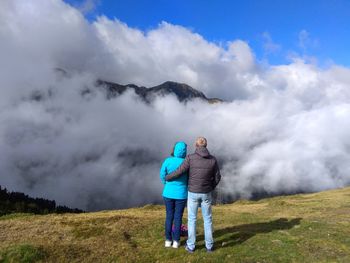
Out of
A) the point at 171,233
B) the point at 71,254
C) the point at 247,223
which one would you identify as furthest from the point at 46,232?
the point at 247,223

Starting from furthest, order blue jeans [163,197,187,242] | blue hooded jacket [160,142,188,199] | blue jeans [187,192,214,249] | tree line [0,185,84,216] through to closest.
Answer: tree line [0,185,84,216] < blue jeans [163,197,187,242] < blue hooded jacket [160,142,188,199] < blue jeans [187,192,214,249]

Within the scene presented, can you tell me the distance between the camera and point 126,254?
1808cm

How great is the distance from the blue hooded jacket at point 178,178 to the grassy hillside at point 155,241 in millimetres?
2505

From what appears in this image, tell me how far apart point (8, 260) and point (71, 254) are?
7.95 feet

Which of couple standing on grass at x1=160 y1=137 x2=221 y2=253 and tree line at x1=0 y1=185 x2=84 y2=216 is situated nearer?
couple standing on grass at x1=160 y1=137 x2=221 y2=253

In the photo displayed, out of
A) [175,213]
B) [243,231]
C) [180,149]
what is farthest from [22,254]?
[243,231]

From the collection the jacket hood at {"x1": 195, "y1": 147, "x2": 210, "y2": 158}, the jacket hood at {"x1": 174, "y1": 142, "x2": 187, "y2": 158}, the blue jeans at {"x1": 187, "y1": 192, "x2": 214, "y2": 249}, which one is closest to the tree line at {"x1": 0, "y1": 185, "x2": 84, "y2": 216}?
the blue jeans at {"x1": 187, "y1": 192, "x2": 214, "y2": 249}

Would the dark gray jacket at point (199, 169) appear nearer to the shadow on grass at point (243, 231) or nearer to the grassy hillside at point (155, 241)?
the grassy hillside at point (155, 241)

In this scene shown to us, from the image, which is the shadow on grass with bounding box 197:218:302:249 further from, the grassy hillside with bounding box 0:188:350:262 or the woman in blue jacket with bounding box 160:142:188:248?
the woman in blue jacket with bounding box 160:142:188:248

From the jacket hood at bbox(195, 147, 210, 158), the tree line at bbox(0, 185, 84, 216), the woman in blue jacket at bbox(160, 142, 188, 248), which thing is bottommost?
the woman in blue jacket at bbox(160, 142, 188, 248)

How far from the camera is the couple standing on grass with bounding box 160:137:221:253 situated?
58.5 feet

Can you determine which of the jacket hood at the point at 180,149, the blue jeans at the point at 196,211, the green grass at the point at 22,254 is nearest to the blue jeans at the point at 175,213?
the blue jeans at the point at 196,211

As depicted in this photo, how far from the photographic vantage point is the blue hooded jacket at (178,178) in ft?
59.6

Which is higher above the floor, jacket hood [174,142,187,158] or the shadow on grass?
jacket hood [174,142,187,158]
